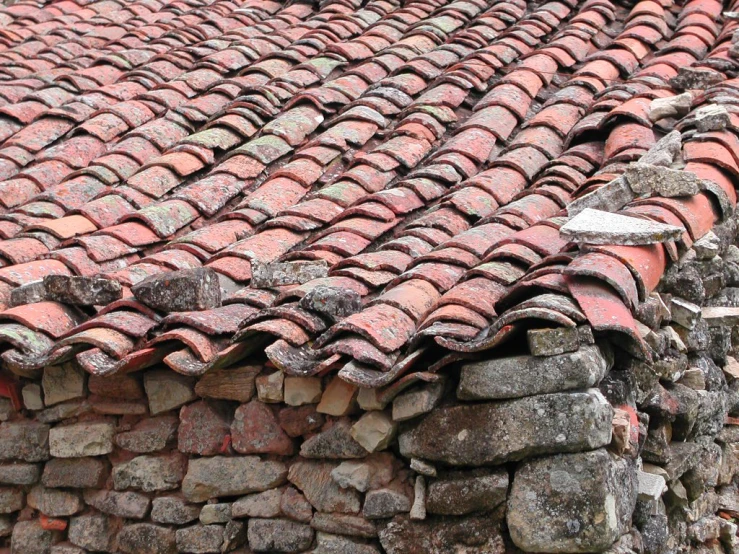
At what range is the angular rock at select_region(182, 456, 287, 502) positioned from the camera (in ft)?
12.0

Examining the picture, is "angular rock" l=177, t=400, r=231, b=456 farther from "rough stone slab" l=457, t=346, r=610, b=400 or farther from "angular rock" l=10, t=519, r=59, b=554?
"rough stone slab" l=457, t=346, r=610, b=400

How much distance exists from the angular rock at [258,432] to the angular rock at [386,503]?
42 centimetres

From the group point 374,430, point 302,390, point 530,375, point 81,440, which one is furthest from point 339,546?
point 81,440

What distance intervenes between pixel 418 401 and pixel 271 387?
25.4 inches

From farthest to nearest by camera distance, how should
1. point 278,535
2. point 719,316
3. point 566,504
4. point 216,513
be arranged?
point 719,316 < point 216,513 < point 278,535 < point 566,504

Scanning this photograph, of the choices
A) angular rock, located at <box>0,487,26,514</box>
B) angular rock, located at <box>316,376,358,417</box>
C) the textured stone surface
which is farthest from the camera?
angular rock, located at <box>0,487,26,514</box>

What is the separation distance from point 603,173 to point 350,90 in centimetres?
196

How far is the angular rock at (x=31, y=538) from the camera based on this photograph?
165 inches

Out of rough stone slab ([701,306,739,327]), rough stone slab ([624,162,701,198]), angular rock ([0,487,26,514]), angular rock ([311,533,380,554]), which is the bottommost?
angular rock ([0,487,26,514])

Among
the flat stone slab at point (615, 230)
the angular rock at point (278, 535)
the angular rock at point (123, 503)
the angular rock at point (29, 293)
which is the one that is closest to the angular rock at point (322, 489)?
the angular rock at point (278, 535)

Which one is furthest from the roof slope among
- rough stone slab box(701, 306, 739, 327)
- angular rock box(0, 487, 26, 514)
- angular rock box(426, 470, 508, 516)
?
angular rock box(0, 487, 26, 514)

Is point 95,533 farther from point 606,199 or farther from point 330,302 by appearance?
point 606,199

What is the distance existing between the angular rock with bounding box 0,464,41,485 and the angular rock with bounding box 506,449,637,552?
217cm

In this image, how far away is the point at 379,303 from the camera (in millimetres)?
3521
